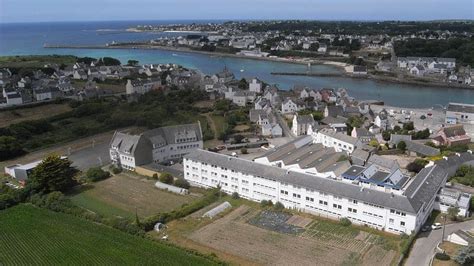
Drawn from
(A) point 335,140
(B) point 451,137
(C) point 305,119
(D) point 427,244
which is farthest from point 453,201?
(C) point 305,119

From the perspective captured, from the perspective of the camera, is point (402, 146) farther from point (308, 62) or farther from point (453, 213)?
point (308, 62)

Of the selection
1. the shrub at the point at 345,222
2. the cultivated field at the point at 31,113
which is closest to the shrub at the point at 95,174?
the shrub at the point at 345,222

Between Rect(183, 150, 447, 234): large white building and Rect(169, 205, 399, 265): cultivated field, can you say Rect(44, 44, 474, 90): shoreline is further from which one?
Rect(169, 205, 399, 265): cultivated field

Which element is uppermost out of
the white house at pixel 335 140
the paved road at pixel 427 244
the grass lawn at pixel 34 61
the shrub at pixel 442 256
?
the grass lawn at pixel 34 61

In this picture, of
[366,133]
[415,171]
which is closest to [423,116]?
[366,133]

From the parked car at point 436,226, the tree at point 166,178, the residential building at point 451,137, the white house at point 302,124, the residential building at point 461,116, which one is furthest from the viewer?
the residential building at point 461,116

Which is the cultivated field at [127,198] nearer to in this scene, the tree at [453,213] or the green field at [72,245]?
the green field at [72,245]

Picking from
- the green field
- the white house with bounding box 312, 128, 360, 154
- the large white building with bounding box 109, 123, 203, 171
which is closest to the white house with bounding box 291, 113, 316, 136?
the white house with bounding box 312, 128, 360, 154
